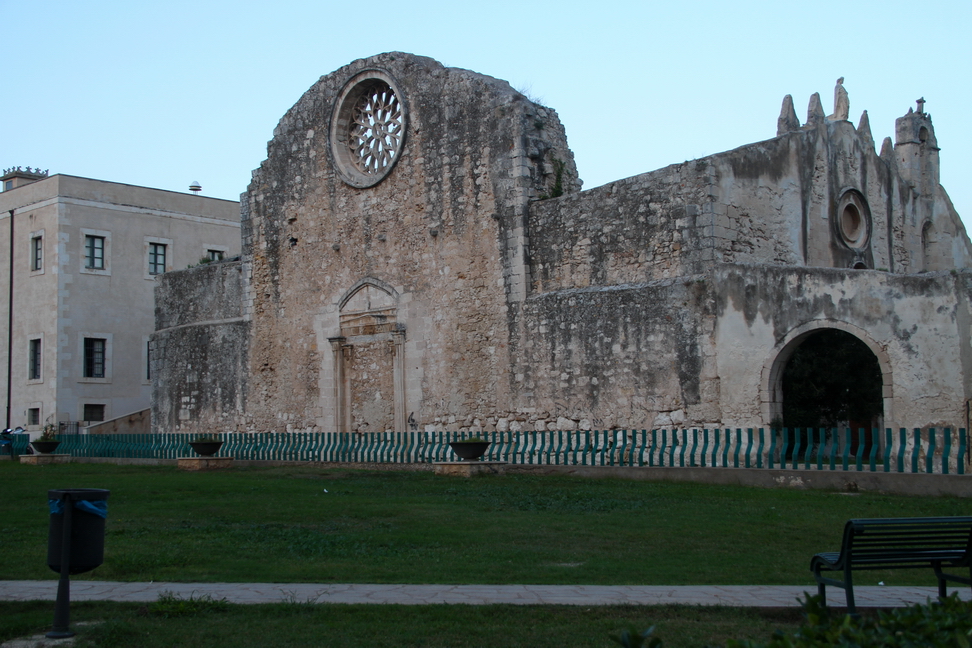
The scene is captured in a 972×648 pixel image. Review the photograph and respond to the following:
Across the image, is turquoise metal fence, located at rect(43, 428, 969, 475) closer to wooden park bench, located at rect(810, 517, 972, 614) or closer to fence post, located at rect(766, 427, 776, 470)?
fence post, located at rect(766, 427, 776, 470)

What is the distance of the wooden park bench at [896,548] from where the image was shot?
577cm

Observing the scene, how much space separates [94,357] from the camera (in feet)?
110

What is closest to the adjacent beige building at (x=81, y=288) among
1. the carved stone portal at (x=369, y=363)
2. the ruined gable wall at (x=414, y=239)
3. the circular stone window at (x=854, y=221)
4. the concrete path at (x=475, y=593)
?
the ruined gable wall at (x=414, y=239)

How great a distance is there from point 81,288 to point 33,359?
3022 mm

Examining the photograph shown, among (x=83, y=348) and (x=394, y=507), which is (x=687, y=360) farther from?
(x=83, y=348)

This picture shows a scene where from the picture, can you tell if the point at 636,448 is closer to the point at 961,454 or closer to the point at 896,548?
the point at 961,454

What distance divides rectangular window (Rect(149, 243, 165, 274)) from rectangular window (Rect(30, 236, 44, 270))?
3.51 meters

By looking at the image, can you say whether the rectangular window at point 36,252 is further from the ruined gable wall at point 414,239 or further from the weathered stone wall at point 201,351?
the ruined gable wall at point 414,239

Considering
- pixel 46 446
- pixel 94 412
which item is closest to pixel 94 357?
pixel 94 412

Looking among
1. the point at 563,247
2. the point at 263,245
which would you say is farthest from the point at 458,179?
the point at 263,245

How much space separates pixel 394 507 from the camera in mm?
11766

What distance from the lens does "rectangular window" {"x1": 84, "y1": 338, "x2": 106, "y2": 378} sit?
3331 cm

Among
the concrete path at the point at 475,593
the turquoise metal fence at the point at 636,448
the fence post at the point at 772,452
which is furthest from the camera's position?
the fence post at the point at 772,452

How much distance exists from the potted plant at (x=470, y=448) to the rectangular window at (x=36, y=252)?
22.6 meters
